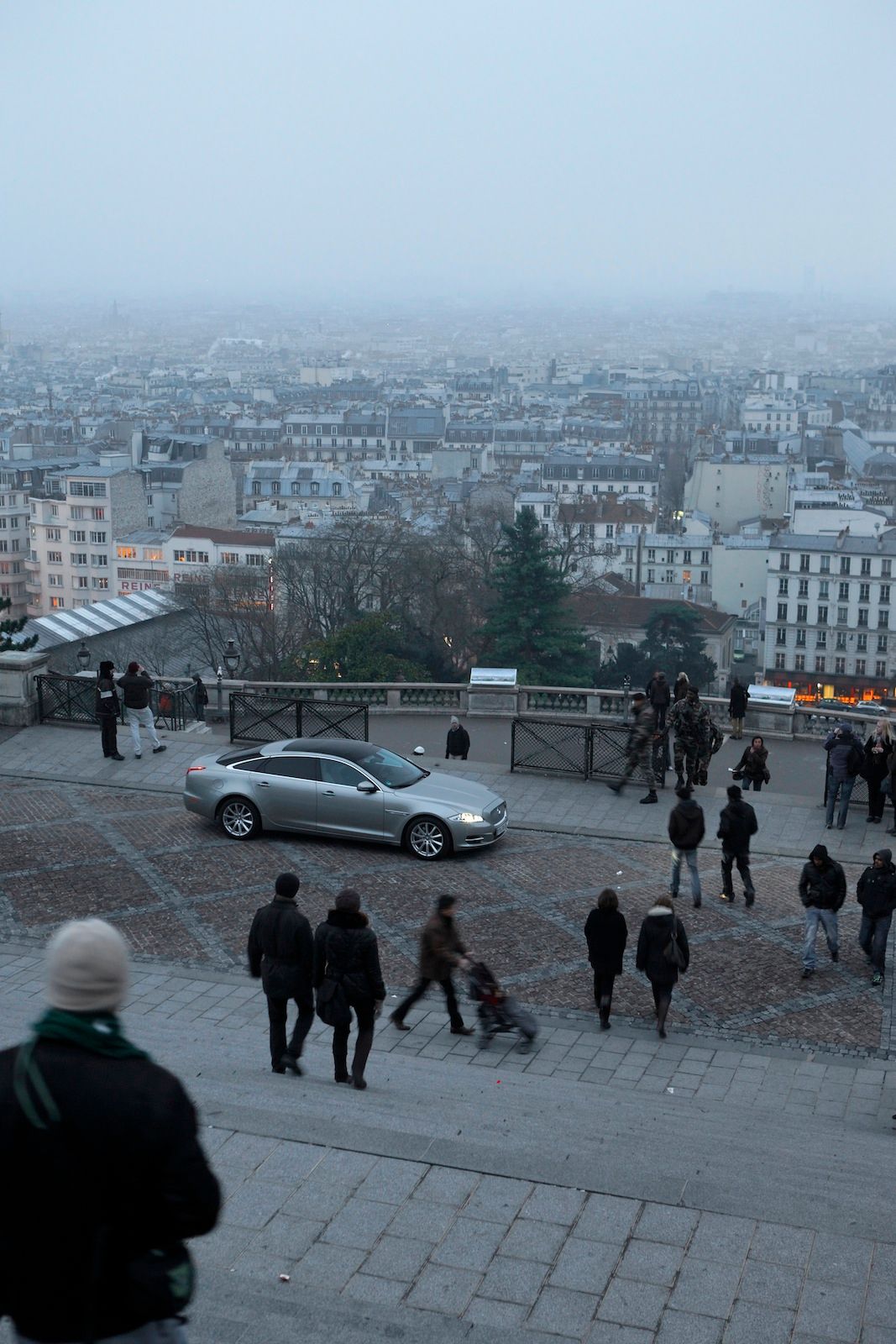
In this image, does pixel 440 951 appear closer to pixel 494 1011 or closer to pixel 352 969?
pixel 494 1011

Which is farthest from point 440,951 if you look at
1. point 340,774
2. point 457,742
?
point 457,742

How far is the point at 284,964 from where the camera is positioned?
8969 millimetres

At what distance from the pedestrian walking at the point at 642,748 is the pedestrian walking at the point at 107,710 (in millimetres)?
6267

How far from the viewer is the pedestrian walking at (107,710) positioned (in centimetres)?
1841

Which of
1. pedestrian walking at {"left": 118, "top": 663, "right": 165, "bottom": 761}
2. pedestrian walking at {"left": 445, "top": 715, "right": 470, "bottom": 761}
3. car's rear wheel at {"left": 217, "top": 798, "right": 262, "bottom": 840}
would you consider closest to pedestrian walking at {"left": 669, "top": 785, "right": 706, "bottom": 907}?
car's rear wheel at {"left": 217, "top": 798, "right": 262, "bottom": 840}

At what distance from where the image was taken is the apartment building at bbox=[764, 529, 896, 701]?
99.7 meters

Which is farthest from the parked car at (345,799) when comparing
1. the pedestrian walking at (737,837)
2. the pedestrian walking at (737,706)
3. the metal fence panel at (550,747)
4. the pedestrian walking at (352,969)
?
the pedestrian walking at (737,706)

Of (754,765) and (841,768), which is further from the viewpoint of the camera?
(754,765)

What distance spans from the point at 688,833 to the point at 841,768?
420 cm

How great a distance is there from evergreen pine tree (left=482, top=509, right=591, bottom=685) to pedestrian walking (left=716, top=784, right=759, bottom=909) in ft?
122

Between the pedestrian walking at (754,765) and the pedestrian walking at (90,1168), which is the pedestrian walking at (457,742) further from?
the pedestrian walking at (90,1168)

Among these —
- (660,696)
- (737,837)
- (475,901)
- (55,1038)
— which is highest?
(55,1038)

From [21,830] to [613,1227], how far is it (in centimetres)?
1081

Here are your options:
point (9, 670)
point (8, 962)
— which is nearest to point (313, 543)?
point (9, 670)
